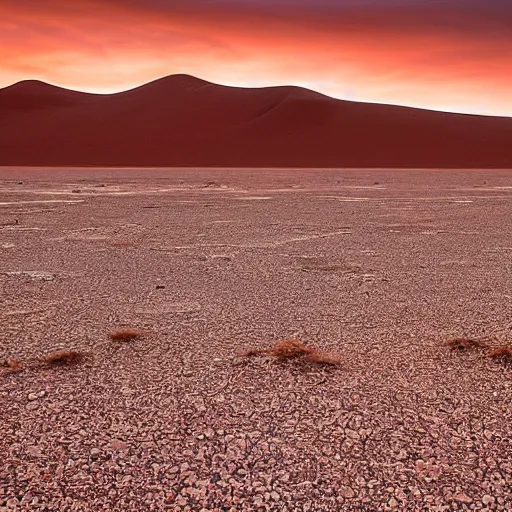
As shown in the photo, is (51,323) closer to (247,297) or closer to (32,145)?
(247,297)

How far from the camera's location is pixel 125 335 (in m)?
5.33

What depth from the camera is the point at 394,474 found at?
3223 mm

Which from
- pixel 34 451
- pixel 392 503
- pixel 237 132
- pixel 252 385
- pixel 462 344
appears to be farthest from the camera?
pixel 237 132

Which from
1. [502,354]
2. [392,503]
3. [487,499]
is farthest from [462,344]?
[392,503]

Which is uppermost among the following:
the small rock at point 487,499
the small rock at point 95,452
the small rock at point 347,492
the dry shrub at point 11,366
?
the dry shrub at point 11,366

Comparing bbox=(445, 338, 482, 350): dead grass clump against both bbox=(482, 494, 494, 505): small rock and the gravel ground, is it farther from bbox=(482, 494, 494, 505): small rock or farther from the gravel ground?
bbox=(482, 494, 494, 505): small rock

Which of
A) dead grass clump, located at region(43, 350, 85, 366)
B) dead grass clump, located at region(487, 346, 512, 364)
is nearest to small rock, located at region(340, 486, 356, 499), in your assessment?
dead grass clump, located at region(487, 346, 512, 364)

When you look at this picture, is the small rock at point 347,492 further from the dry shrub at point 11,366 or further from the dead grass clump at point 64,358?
the dry shrub at point 11,366

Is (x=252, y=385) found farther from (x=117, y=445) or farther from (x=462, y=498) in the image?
(x=462, y=498)

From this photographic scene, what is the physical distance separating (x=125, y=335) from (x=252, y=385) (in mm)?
1503

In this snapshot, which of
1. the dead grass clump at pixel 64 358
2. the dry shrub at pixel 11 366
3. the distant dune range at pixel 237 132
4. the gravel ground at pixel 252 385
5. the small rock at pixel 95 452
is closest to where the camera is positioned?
the gravel ground at pixel 252 385

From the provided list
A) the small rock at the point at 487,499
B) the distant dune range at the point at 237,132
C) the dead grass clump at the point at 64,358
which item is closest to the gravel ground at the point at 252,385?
the small rock at the point at 487,499

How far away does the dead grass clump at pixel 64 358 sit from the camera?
4.74 meters

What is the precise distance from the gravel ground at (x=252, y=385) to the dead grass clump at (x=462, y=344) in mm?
98
